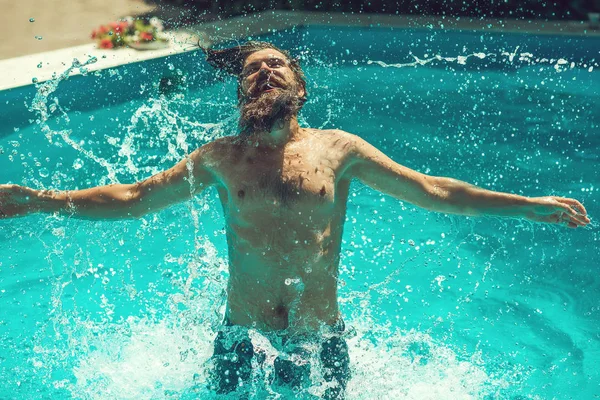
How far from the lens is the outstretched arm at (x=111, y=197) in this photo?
8.74 feet

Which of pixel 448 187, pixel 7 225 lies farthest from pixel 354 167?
pixel 7 225

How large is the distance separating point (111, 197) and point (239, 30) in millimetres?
5962

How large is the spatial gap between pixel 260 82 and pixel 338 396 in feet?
3.86

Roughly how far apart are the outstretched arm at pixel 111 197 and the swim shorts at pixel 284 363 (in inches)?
21.5

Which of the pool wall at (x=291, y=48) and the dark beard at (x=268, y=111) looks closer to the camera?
the dark beard at (x=268, y=111)

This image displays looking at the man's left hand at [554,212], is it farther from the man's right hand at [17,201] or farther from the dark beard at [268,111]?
the man's right hand at [17,201]

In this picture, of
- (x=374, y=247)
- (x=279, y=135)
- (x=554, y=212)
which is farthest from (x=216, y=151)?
(x=374, y=247)

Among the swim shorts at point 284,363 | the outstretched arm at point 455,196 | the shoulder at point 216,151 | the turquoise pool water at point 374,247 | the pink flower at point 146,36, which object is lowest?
the turquoise pool water at point 374,247

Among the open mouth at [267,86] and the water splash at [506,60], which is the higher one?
the open mouth at [267,86]

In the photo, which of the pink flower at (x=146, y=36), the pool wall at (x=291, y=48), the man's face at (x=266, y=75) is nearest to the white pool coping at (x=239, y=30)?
the pool wall at (x=291, y=48)

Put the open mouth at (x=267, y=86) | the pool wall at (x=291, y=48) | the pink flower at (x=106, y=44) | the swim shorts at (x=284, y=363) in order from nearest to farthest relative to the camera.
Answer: the open mouth at (x=267, y=86) < the swim shorts at (x=284, y=363) < the pool wall at (x=291, y=48) < the pink flower at (x=106, y=44)

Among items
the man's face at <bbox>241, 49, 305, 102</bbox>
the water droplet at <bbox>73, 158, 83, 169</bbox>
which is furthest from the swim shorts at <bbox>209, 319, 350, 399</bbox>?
the water droplet at <bbox>73, 158, 83, 169</bbox>

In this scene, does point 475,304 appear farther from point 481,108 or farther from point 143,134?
point 143,134

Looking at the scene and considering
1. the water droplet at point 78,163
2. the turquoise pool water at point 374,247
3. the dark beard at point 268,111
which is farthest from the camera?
the water droplet at point 78,163
